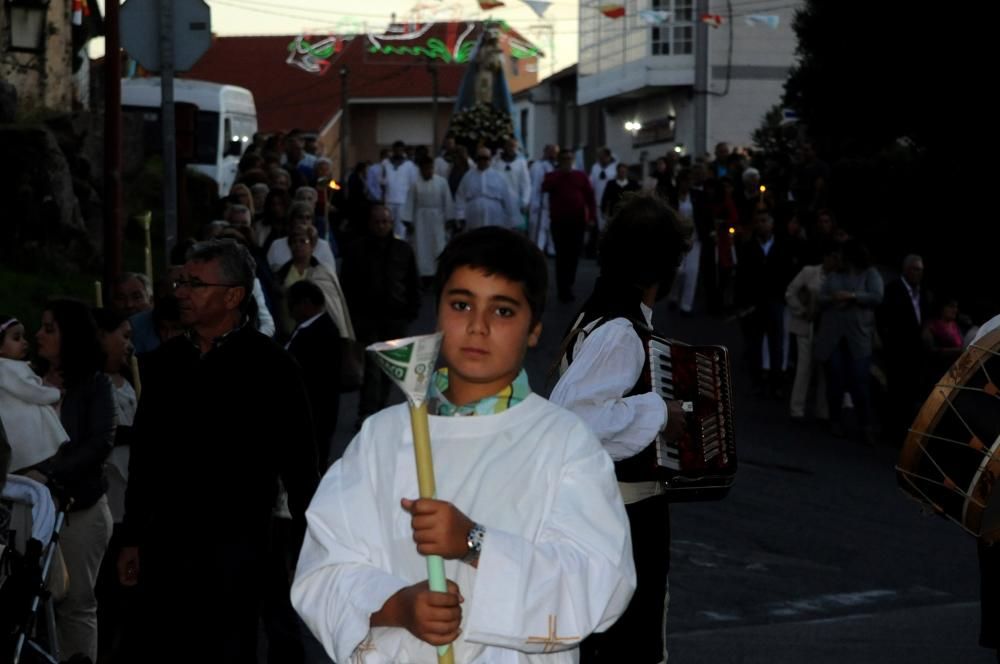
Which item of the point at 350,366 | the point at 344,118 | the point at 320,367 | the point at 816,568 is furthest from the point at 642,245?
the point at 344,118

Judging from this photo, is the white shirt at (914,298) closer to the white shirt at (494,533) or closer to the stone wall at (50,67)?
the stone wall at (50,67)

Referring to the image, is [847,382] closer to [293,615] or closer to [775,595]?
[775,595]

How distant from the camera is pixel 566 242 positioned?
76.0 feet

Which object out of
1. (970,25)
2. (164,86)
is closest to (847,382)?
(970,25)

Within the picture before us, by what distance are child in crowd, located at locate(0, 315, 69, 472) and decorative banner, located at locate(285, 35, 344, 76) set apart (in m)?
63.5

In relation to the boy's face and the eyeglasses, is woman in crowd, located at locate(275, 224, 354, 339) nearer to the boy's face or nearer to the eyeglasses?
the eyeglasses

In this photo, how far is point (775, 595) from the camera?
10602 mm

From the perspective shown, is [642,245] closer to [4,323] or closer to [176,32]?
[4,323]

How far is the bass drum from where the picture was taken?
5.02m

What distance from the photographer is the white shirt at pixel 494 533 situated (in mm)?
3559

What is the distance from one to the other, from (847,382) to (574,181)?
6.67 meters

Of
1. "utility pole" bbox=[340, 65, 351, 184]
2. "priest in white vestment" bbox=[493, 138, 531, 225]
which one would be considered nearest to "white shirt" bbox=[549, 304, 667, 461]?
"priest in white vestment" bbox=[493, 138, 531, 225]

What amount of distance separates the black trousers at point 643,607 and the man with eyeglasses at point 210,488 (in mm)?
1401

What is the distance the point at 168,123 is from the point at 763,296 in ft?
27.4
